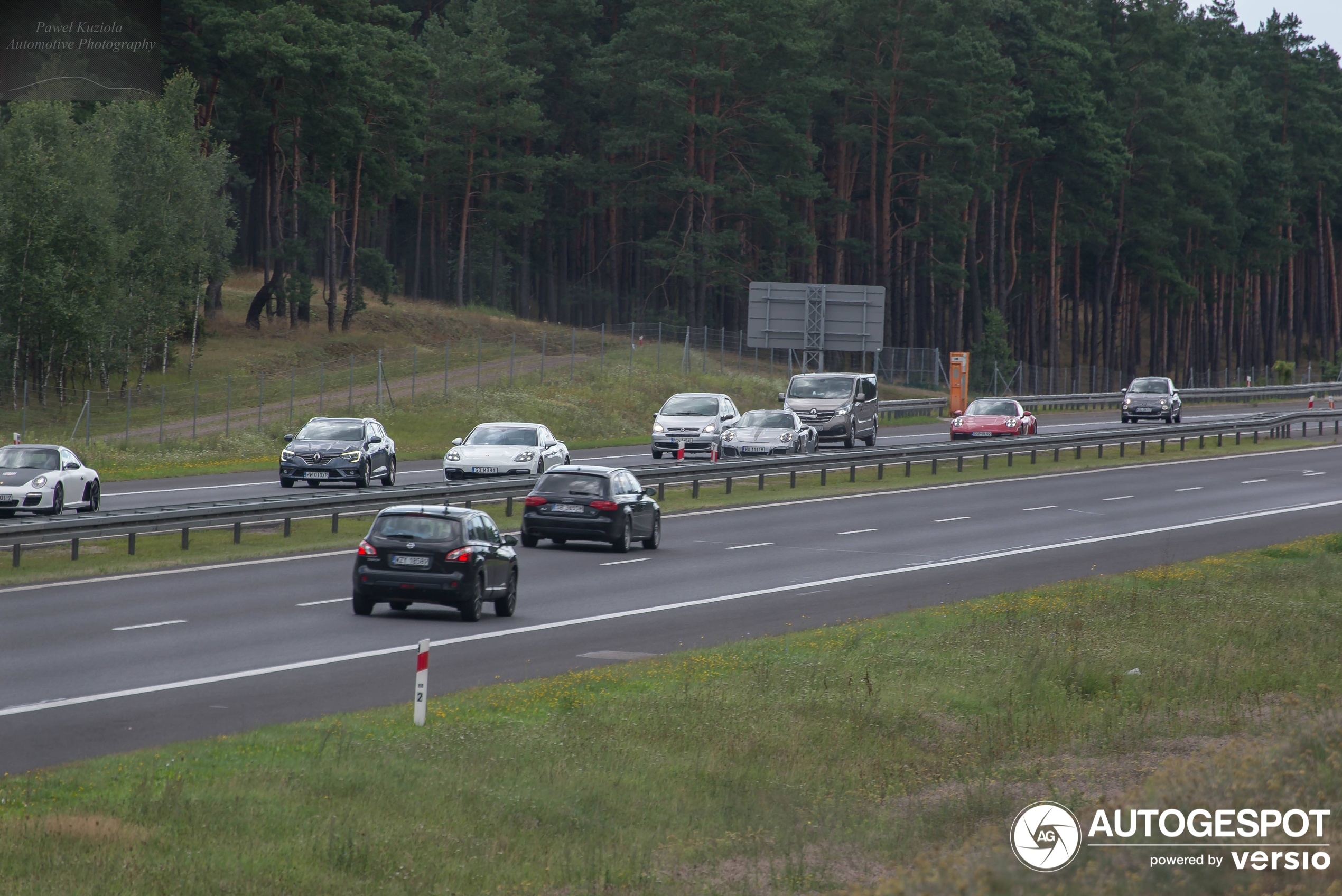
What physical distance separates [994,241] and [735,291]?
20159mm

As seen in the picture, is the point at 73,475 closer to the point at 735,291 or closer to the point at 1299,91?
the point at 735,291

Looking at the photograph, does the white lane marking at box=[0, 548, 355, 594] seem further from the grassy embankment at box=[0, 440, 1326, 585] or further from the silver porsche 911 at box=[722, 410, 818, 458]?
the silver porsche 911 at box=[722, 410, 818, 458]

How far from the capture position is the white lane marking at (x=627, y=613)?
48.4 feet

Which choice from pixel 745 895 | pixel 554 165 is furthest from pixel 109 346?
pixel 745 895

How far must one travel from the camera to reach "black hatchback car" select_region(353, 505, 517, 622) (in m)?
20.1

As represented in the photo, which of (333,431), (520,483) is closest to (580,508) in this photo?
(520,483)

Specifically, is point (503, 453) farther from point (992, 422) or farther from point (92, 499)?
point (992, 422)

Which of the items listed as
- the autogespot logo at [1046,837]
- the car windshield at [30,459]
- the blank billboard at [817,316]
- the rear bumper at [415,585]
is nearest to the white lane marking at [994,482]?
the car windshield at [30,459]

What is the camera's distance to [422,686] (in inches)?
510

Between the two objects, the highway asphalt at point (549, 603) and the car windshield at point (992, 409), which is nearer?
the highway asphalt at point (549, 603)

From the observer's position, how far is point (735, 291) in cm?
9031

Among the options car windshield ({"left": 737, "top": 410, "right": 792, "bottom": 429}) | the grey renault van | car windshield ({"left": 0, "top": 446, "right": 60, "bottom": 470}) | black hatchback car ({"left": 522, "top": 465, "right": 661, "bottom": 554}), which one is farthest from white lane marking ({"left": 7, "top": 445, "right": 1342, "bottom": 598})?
car windshield ({"left": 0, "top": 446, "right": 60, "bottom": 470})

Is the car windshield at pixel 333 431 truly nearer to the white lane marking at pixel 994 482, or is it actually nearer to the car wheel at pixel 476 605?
the white lane marking at pixel 994 482

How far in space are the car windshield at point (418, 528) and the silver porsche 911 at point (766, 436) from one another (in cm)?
2404
